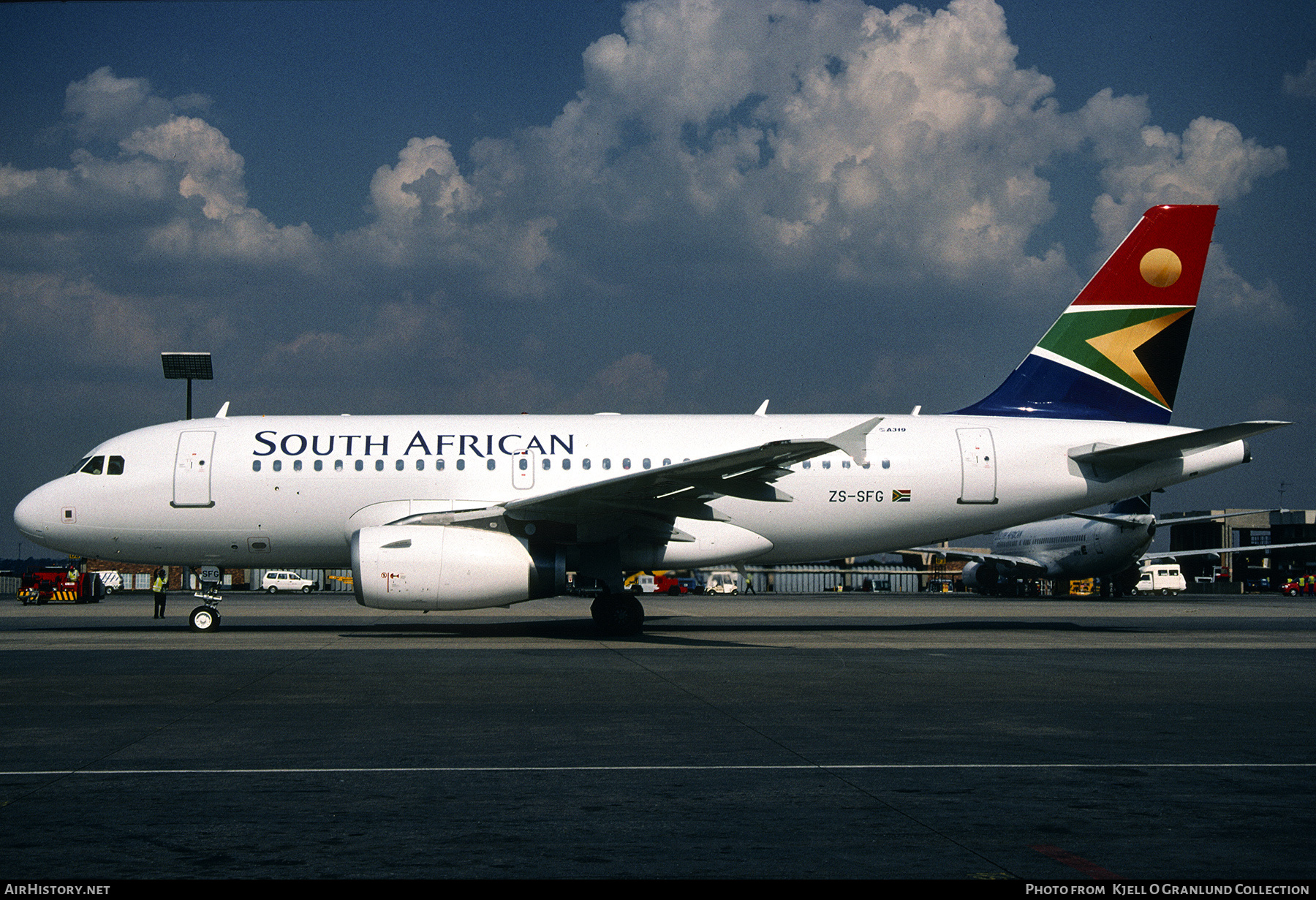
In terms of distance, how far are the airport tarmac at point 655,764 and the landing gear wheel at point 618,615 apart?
319 cm

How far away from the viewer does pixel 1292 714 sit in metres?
9.55

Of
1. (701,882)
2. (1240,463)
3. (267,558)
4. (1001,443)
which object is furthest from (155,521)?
(1240,463)

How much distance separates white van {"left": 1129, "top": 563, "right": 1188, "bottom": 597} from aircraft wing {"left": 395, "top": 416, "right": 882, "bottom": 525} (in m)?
46.6

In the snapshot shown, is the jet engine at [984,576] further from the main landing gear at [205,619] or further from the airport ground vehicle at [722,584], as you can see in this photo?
the main landing gear at [205,619]

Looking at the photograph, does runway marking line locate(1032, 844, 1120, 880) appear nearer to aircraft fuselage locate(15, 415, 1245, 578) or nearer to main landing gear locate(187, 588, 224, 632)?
aircraft fuselage locate(15, 415, 1245, 578)

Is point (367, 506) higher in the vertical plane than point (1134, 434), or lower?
lower

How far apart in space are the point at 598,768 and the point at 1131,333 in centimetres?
1803

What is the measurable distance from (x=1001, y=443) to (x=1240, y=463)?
4701mm

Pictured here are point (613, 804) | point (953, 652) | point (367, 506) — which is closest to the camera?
point (613, 804)

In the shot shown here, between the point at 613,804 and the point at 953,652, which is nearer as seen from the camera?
the point at 613,804

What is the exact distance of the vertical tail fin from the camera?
21.3 meters

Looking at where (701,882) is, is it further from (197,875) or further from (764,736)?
(764,736)

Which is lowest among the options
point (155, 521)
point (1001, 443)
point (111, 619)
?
point (111, 619)

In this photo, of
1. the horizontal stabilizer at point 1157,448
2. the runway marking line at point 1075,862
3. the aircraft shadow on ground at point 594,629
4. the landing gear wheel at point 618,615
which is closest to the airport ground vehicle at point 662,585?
the aircraft shadow on ground at point 594,629
